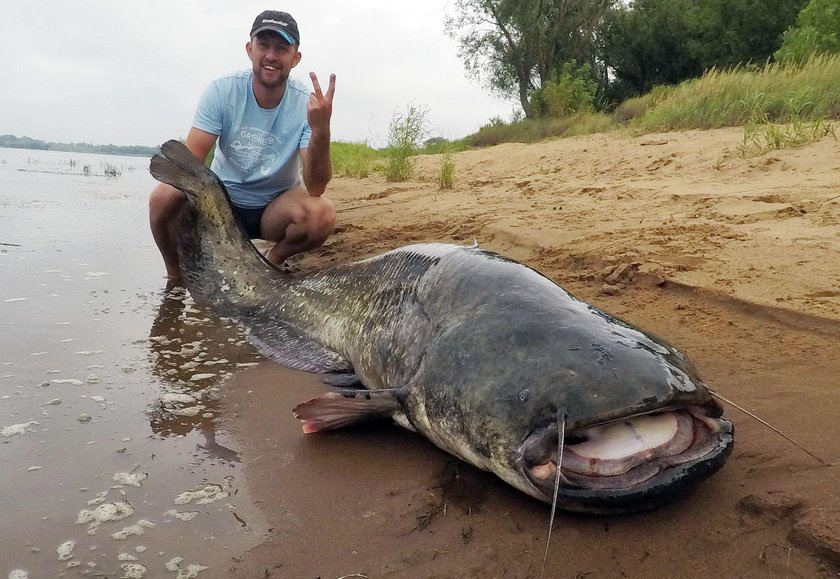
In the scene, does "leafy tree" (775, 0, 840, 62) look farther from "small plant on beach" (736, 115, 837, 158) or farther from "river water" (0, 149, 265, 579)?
"river water" (0, 149, 265, 579)

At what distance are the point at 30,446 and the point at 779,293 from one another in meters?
3.07

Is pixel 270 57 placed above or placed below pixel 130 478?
above

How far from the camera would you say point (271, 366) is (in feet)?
10.1

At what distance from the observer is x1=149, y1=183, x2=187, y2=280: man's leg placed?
15.1 ft

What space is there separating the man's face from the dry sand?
1.45 m

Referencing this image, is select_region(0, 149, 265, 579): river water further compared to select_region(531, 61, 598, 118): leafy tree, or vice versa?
select_region(531, 61, 598, 118): leafy tree

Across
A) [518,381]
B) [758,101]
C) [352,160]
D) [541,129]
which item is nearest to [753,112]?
[758,101]

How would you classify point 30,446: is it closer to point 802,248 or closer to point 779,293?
point 779,293

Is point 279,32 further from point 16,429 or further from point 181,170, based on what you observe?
point 16,429

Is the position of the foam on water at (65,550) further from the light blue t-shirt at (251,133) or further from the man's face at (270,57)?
the man's face at (270,57)

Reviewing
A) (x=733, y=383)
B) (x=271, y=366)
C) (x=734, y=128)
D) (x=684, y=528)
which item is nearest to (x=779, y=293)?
(x=733, y=383)

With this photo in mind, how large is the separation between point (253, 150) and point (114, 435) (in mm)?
2940

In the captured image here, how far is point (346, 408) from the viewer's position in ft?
7.22

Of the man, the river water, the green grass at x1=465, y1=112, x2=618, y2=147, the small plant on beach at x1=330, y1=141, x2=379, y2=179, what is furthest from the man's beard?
the green grass at x1=465, y1=112, x2=618, y2=147
